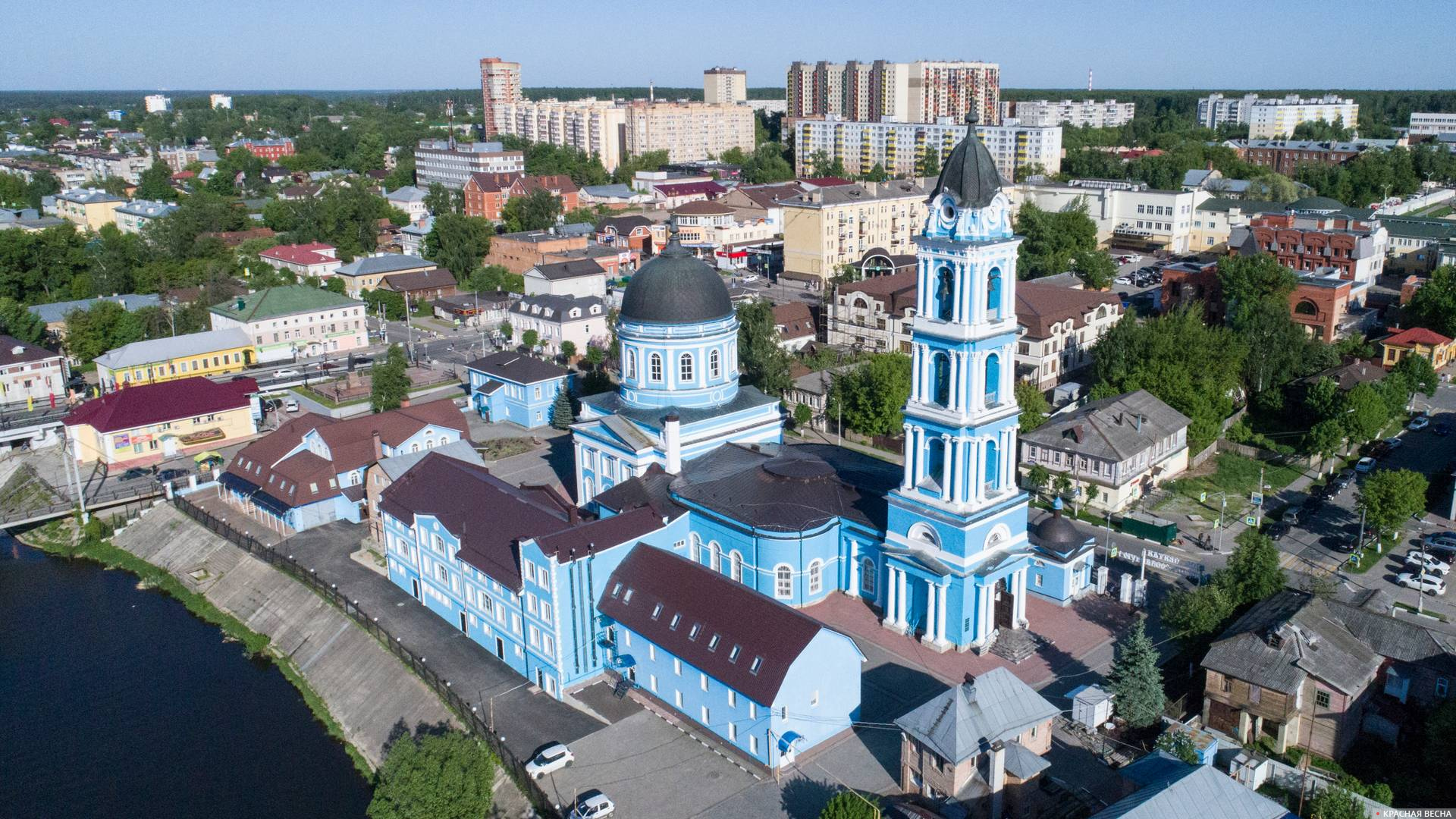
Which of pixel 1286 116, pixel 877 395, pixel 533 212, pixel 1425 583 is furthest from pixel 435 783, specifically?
pixel 1286 116

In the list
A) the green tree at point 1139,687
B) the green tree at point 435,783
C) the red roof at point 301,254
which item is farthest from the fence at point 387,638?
the red roof at point 301,254

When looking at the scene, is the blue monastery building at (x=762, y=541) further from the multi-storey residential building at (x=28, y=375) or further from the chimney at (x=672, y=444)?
the multi-storey residential building at (x=28, y=375)

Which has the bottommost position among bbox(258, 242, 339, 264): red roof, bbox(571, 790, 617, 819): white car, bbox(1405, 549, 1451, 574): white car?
bbox(571, 790, 617, 819): white car

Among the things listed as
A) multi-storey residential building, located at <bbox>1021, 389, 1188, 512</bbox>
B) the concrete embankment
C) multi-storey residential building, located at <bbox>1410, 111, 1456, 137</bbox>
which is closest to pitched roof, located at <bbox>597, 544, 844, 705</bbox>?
the concrete embankment

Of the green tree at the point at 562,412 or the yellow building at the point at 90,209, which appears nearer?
the green tree at the point at 562,412

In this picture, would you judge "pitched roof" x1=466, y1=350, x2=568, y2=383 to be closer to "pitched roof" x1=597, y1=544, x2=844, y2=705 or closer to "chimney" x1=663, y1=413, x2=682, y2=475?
"chimney" x1=663, y1=413, x2=682, y2=475

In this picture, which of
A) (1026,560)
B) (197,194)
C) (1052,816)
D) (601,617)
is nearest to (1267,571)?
(1026,560)

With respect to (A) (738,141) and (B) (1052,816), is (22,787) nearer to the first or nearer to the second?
(B) (1052,816)
